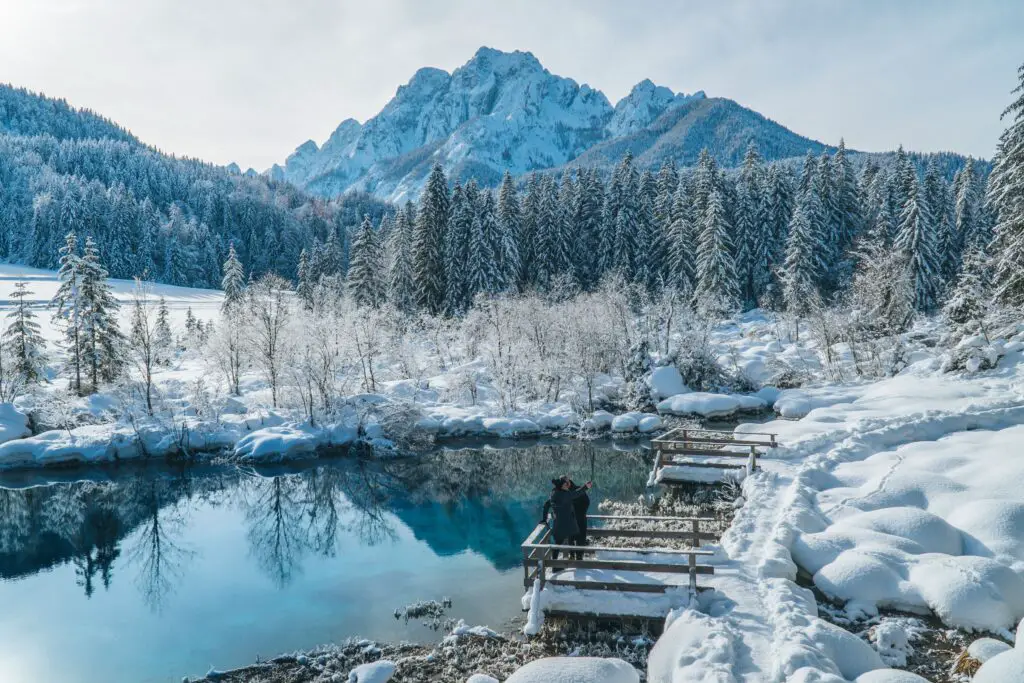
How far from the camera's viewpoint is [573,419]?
35156 millimetres

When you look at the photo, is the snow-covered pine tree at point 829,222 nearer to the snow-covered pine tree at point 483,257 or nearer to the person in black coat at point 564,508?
the snow-covered pine tree at point 483,257

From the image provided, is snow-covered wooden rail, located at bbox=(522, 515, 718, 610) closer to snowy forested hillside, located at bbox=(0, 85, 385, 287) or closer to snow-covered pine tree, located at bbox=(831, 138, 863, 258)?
snow-covered pine tree, located at bbox=(831, 138, 863, 258)

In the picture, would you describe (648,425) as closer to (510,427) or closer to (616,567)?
(510,427)

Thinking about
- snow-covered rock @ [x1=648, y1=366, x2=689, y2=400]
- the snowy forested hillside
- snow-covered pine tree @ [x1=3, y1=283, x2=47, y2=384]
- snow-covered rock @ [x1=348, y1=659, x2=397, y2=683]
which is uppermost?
the snowy forested hillside

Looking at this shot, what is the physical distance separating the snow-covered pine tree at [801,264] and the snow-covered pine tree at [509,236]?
24206 mm

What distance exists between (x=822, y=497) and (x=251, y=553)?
1762 centimetres

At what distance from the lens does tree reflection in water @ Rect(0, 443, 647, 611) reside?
1972 cm

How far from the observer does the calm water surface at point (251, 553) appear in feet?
46.0

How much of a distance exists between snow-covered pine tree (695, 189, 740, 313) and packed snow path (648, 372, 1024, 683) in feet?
89.5

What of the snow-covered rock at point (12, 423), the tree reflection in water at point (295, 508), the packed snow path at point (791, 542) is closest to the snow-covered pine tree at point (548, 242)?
the tree reflection in water at point (295, 508)

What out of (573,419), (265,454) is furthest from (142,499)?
(573,419)

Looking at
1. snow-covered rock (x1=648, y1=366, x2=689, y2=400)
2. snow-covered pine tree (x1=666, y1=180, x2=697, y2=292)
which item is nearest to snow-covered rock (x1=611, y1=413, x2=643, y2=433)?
snow-covered rock (x1=648, y1=366, x2=689, y2=400)

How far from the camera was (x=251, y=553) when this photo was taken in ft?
66.5

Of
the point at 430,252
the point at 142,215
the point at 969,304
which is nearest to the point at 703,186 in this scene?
the point at 430,252
